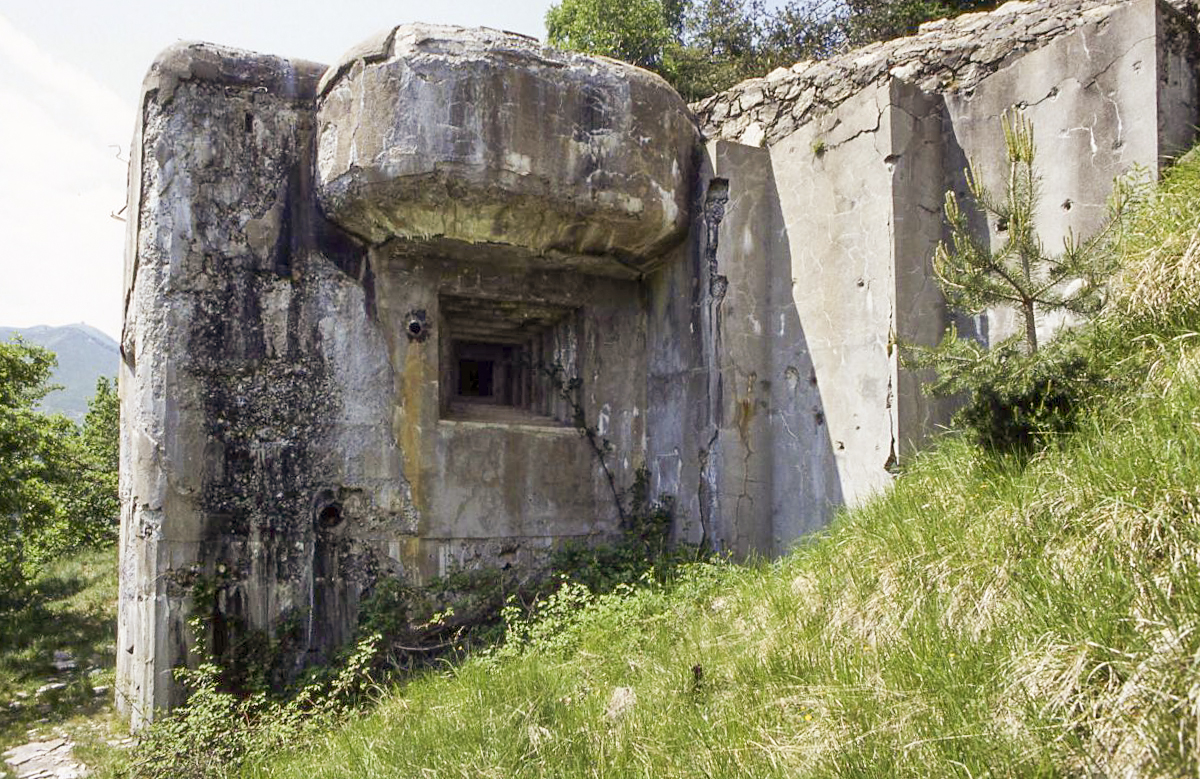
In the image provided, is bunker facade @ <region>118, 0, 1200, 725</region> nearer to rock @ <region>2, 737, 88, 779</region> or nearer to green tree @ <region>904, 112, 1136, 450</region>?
rock @ <region>2, 737, 88, 779</region>

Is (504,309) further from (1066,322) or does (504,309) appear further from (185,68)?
(1066,322)

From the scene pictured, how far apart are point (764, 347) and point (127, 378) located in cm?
431

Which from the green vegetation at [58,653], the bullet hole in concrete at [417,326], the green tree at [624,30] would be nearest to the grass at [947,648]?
Answer: the bullet hole in concrete at [417,326]

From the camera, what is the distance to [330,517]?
18.2ft

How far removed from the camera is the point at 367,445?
224 inches

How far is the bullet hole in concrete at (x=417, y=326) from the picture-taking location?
5926 millimetres

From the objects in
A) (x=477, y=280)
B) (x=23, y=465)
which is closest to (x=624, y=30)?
(x=477, y=280)

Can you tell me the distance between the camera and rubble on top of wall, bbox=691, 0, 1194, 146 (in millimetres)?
4816

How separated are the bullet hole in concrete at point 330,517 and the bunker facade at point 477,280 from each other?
1 centimetres

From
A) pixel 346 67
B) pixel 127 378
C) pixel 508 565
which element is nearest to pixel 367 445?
pixel 508 565

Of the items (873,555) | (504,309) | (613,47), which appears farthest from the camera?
(613,47)

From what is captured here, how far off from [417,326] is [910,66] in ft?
11.9

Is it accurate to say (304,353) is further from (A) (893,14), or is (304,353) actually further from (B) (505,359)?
(A) (893,14)

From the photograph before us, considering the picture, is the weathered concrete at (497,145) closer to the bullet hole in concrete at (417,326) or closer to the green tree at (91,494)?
the bullet hole in concrete at (417,326)
